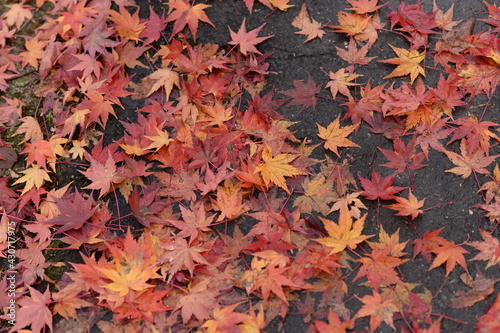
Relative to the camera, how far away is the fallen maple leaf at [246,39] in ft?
9.52

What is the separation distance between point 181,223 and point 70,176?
2.66 ft

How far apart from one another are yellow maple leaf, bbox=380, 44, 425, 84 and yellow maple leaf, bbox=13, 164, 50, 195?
2144mm

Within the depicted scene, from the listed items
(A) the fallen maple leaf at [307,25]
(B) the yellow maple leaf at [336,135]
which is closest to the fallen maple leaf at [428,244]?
(B) the yellow maple leaf at [336,135]

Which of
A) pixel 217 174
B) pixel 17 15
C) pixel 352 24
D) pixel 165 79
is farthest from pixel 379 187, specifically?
pixel 17 15

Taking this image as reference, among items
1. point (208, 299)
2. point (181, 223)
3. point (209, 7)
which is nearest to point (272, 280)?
point (208, 299)

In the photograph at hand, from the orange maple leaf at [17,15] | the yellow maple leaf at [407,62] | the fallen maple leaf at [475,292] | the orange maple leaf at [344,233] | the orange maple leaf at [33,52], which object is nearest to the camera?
the fallen maple leaf at [475,292]

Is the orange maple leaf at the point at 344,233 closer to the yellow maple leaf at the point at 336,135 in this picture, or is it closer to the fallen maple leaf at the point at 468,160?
the yellow maple leaf at the point at 336,135

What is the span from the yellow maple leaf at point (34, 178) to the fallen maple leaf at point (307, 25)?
1825 millimetres

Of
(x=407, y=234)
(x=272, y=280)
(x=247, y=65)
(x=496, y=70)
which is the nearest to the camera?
(x=272, y=280)

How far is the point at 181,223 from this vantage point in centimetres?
239

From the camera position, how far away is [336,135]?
2.65m

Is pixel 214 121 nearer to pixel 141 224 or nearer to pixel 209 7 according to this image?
pixel 141 224

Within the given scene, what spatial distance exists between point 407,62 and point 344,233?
4.03 ft

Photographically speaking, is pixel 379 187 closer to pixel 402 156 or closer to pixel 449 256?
pixel 402 156
